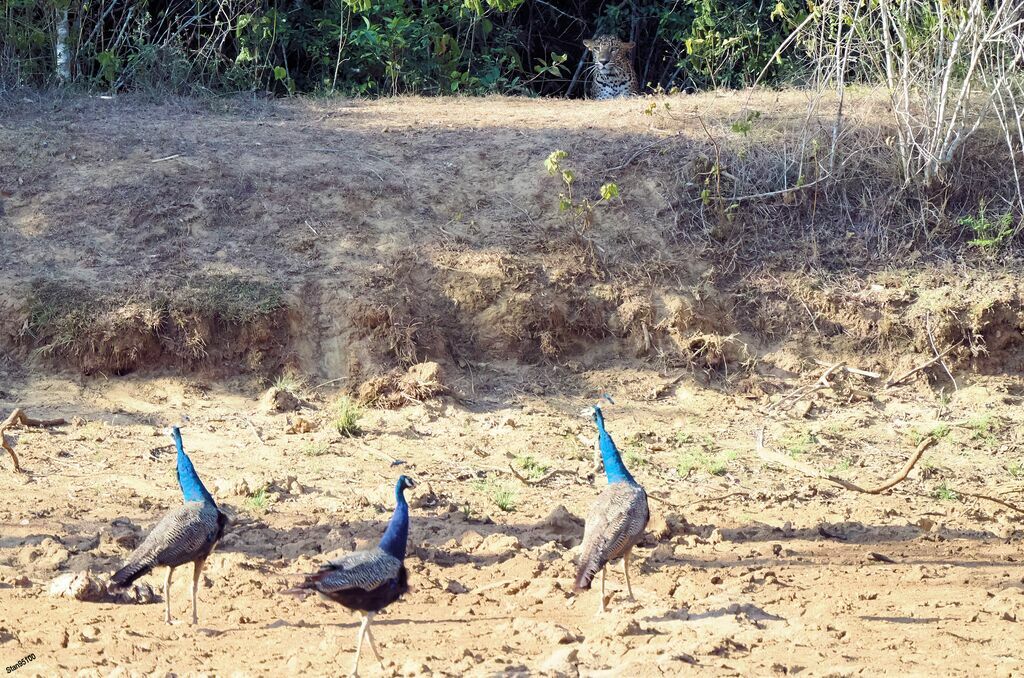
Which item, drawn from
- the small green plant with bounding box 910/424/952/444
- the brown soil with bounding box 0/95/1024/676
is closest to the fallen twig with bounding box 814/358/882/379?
the brown soil with bounding box 0/95/1024/676

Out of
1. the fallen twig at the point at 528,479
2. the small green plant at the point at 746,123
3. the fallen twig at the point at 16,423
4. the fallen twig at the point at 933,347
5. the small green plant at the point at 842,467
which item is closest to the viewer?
the fallen twig at the point at 16,423

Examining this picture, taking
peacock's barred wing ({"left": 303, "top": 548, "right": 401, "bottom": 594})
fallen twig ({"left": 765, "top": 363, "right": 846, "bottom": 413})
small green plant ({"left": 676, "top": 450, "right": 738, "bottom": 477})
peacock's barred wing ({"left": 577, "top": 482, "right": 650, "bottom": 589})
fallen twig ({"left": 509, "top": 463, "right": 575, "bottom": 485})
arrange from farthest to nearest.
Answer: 1. fallen twig ({"left": 765, "top": 363, "right": 846, "bottom": 413})
2. small green plant ({"left": 676, "top": 450, "right": 738, "bottom": 477})
3. fallen twig ({"left": 509, "top": 463, "right": 575, "bottom": 485})
4. peacock's barred wing ({"left": 577, "top": 482, "right": 650, "bottom": 589})
5. peacock's barred wing ({"left": 303, "top": 548, "right": 401, "bottom": 594})

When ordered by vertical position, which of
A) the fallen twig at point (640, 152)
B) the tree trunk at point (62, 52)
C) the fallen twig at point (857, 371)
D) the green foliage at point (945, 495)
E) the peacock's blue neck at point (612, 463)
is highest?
the tree trunk at point (62, 52)

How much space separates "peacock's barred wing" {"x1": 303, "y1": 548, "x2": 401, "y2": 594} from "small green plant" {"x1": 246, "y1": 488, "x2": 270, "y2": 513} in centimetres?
227

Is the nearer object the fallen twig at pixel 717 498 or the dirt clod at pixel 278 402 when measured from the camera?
the fallen twig at pixel 717 498

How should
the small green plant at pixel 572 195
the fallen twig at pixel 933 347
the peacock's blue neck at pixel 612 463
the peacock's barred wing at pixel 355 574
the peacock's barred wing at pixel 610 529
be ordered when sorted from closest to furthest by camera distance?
the peacock's barred wing at pixel 355 574 < the peacock's barred wing at pixel 610 529 < the peacock's blue neck at pixel 612 463 < the fallen twig at pixel 933 347 < the small green plant at pixel 572 195

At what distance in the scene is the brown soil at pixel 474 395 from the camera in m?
6.04

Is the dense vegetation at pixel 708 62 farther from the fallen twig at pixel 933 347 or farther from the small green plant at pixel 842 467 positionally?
the small green plant at pixel 842 467

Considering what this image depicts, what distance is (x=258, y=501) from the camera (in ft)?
25.2

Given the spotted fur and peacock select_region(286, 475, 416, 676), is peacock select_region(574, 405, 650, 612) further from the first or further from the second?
the spotted fur

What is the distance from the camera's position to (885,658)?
564 centimetres

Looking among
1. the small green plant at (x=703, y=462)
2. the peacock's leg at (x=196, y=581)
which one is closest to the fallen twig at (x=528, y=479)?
the small green plant at (x=703, y=462)

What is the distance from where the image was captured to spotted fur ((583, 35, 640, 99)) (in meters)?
15.5

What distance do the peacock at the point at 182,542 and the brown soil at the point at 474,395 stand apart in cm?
28
